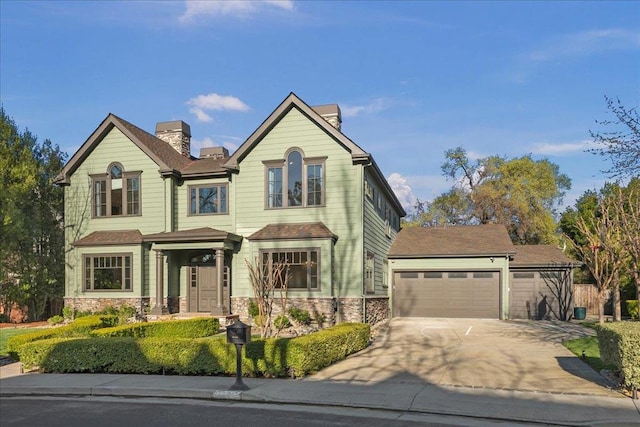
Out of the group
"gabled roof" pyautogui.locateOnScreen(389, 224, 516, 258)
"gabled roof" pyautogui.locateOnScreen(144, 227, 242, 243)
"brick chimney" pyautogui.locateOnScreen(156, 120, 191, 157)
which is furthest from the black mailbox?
"brick chimney" pyautogui.locateOnScreen(156, 120, 191, 157)

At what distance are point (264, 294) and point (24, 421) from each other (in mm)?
6987

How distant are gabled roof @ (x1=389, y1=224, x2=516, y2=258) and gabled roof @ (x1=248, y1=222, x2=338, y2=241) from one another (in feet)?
19.4

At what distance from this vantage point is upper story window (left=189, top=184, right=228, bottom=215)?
22875 millimetres

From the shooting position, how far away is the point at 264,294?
14.4 meters

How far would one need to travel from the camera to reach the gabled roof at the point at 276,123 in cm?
2044

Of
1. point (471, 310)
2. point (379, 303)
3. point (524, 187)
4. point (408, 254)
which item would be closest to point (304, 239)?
point (379, 303)

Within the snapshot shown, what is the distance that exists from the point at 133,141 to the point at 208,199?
13.2ft

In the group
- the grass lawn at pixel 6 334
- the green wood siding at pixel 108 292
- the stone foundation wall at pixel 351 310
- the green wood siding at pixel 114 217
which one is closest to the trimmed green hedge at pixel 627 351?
the stone foundation wall at pixel 351 310

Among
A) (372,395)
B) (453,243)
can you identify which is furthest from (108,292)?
(372,395)

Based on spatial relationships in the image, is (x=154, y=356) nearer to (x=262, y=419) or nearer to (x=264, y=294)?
Answer: (x=264, y=294)

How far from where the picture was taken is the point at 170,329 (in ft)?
57.2

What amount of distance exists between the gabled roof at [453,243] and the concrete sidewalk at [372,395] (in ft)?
46.0

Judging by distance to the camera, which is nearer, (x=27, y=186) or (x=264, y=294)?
(x=264, y=294)

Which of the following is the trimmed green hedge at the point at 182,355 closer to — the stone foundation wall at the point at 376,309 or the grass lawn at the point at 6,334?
the grass lawn at the point at 6,334
